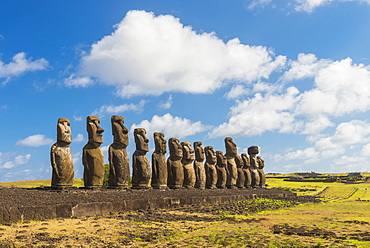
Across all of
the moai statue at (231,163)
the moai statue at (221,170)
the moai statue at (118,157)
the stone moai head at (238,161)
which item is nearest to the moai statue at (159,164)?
the moai statue at (118,157)

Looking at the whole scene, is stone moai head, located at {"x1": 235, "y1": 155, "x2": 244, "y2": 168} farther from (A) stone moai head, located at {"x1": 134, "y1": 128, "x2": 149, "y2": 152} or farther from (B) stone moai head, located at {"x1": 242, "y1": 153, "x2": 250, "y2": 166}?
(A) stone moai head, located at {"x1": 134, "y1": 128, "x2": 149, "y2": 152}

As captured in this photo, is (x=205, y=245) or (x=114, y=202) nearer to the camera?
(x=205, y=245)

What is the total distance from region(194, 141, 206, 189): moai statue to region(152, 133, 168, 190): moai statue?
4.31 metres

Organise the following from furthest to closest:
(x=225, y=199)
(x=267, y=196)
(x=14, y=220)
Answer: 1. (x=267, y=196)
2. (x=225, y=199)
3. (x=14, y=220)

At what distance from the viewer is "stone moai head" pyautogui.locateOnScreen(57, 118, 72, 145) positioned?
46.5 ft

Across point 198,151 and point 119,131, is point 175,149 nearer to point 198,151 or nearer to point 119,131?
point 198,151

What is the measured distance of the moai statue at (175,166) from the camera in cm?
2041

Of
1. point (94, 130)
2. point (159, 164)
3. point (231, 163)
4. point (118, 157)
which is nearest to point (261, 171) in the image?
point (231, 163)

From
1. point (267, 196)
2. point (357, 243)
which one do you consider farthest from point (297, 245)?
point (267, 196)

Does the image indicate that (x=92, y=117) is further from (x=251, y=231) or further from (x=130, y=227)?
(x=251, y=231)

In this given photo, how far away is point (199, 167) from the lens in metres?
23.4

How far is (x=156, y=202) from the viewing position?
39.3 feet

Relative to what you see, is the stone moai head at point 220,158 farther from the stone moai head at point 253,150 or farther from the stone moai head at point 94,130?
the stone moai head at point 94,130

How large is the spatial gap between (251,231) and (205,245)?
78.6 inches
